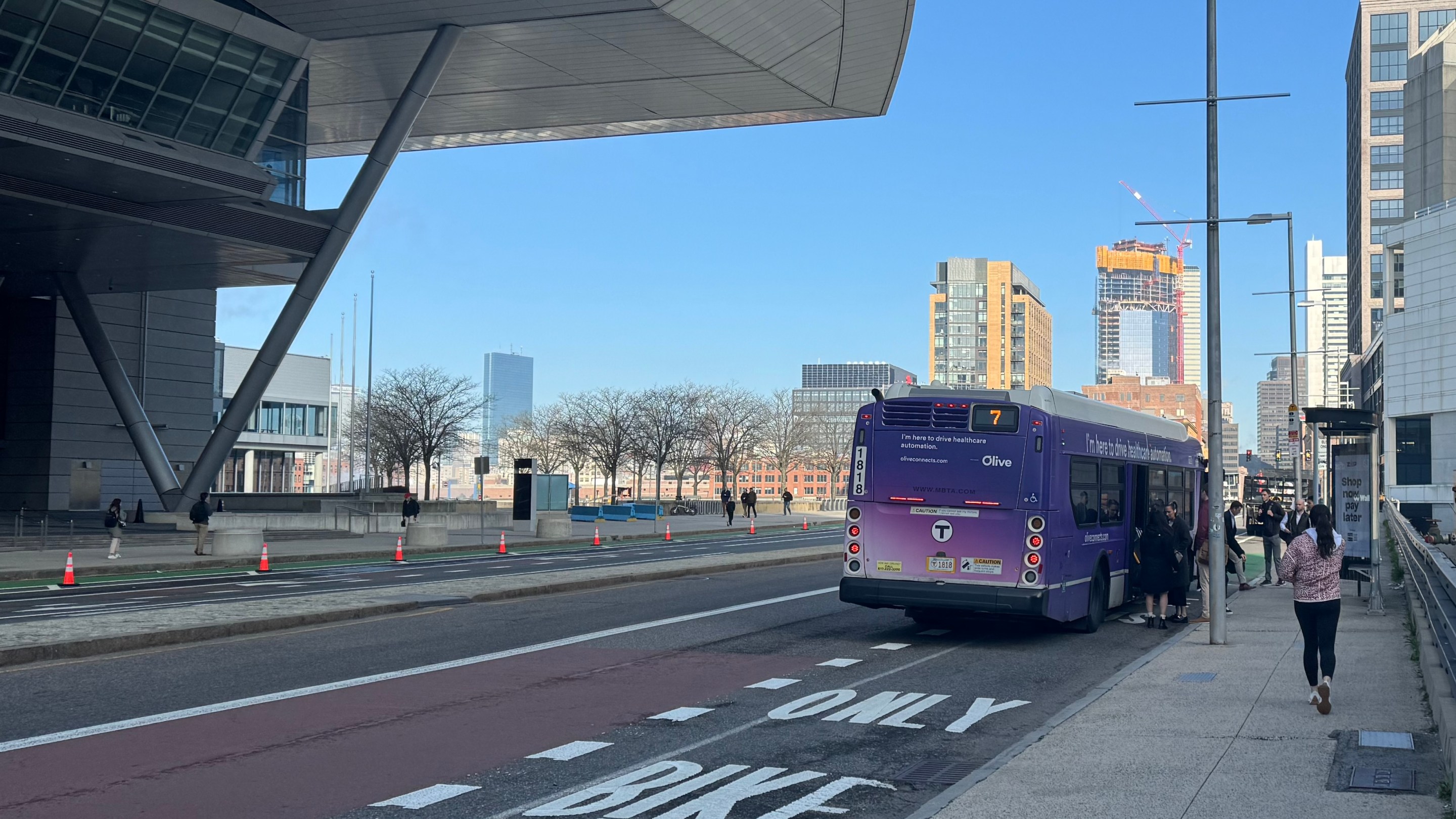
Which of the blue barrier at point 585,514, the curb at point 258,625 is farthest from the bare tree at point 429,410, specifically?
the curb at point 258,625

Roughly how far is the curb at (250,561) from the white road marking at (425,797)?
69.3 ft

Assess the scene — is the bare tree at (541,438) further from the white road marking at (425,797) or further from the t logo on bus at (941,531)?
the white road marking at (425,797)

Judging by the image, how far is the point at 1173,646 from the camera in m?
15.4

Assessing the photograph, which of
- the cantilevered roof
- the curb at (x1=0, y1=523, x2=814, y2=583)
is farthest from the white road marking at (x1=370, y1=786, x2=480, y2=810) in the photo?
the cantilevered roof

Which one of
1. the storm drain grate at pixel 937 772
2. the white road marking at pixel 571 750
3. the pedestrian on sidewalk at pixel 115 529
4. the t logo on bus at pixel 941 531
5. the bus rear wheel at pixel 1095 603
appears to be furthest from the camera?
the pedestrian on sidewalk at pixel 115 529

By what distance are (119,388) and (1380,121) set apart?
367 feet

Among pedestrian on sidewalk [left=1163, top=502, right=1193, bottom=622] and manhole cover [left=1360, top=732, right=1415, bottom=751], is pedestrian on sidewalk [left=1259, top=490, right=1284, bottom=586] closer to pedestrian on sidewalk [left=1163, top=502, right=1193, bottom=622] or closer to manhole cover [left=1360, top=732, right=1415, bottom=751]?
pedestrian on sidewalk [left=1163, top=502, right=1193, bottom=622]

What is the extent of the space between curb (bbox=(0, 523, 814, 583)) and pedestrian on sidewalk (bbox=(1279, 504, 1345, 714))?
78.1 feet

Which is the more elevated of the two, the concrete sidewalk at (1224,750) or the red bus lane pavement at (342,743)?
the concrete sidewalk at (1224,750)

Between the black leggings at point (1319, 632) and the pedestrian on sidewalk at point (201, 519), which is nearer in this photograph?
the black leggings at point (1319, 632)

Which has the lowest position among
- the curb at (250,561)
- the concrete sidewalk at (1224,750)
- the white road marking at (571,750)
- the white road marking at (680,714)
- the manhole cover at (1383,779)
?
the curb at (250,561)

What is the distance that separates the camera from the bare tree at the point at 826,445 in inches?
4417

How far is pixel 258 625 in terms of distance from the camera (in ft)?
51.8

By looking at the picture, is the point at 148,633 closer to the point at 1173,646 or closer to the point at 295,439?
the point at 1173,646
